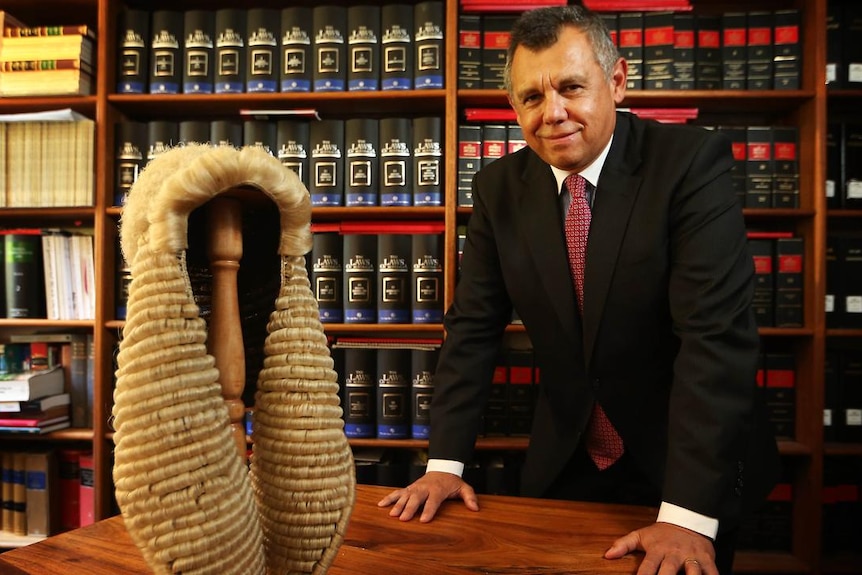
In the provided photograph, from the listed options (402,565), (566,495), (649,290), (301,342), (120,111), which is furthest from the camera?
(120,111)

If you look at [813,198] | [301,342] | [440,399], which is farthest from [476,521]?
[813,198]

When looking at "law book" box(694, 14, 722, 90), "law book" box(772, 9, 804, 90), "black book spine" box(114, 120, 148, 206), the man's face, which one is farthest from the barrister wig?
"law book" box(772, 9, 804, 90)

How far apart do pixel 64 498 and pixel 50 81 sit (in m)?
1.54

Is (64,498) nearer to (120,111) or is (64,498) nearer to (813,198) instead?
(120,111)

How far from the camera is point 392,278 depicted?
212cm

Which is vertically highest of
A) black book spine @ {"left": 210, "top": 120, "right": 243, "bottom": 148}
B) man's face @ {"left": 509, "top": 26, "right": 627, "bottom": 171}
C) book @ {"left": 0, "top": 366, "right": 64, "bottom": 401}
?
black book spine @ {"left": 210, "top": 120, "right": 243, "bottom": 148}

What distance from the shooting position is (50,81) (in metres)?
2.14

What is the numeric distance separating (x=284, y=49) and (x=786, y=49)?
175 centimetres

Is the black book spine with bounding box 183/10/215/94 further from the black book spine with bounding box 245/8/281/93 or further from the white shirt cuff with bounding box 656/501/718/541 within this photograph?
the white shirt cuff with bounding box 656/501/718/541

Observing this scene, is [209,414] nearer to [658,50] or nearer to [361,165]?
[361,165]

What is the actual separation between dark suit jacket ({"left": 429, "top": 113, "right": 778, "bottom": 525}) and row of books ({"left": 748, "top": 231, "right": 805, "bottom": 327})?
108 centimetres

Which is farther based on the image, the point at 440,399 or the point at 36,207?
the point at 36,207

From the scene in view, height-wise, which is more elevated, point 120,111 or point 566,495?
point 120,111

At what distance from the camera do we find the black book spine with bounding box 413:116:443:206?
2.12m
